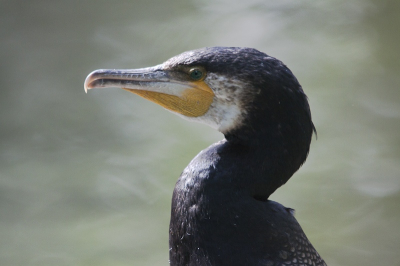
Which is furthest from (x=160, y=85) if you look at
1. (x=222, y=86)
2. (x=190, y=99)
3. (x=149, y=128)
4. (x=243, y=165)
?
(x=149, y=128)

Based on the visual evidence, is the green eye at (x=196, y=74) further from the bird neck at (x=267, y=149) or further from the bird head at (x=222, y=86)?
the bird neck at (x=267, y=149)

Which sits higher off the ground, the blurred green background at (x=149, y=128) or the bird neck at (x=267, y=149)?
the blurred green background at (x=149, y=128)

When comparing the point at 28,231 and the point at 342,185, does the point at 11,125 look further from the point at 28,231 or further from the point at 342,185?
the point at 342,185

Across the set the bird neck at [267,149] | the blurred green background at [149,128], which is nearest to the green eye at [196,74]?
the bird neck at [267,149]

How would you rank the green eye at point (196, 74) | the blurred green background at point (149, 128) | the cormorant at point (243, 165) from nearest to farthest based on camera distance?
1. the cormorant at point (243, 165)
2. the green eye at point (196, 74)
3. the blurred green background at point (149, 128)

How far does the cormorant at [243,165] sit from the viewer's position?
113 inches

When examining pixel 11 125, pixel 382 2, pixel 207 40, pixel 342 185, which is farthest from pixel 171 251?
pixel 382 2

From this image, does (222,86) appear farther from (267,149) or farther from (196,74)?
(267,149)

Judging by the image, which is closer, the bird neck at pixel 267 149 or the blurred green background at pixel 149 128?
the bird neck at pixel 267 149

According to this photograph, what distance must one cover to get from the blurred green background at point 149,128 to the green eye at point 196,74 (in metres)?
2.94

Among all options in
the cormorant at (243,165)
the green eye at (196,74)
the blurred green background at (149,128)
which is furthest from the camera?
the blurred green background at (149,128)

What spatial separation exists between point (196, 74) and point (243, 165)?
1.58ft

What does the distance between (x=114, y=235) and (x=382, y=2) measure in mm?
5492

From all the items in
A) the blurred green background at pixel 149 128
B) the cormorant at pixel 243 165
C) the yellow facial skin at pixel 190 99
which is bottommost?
the cormorant at pixel 243 165
